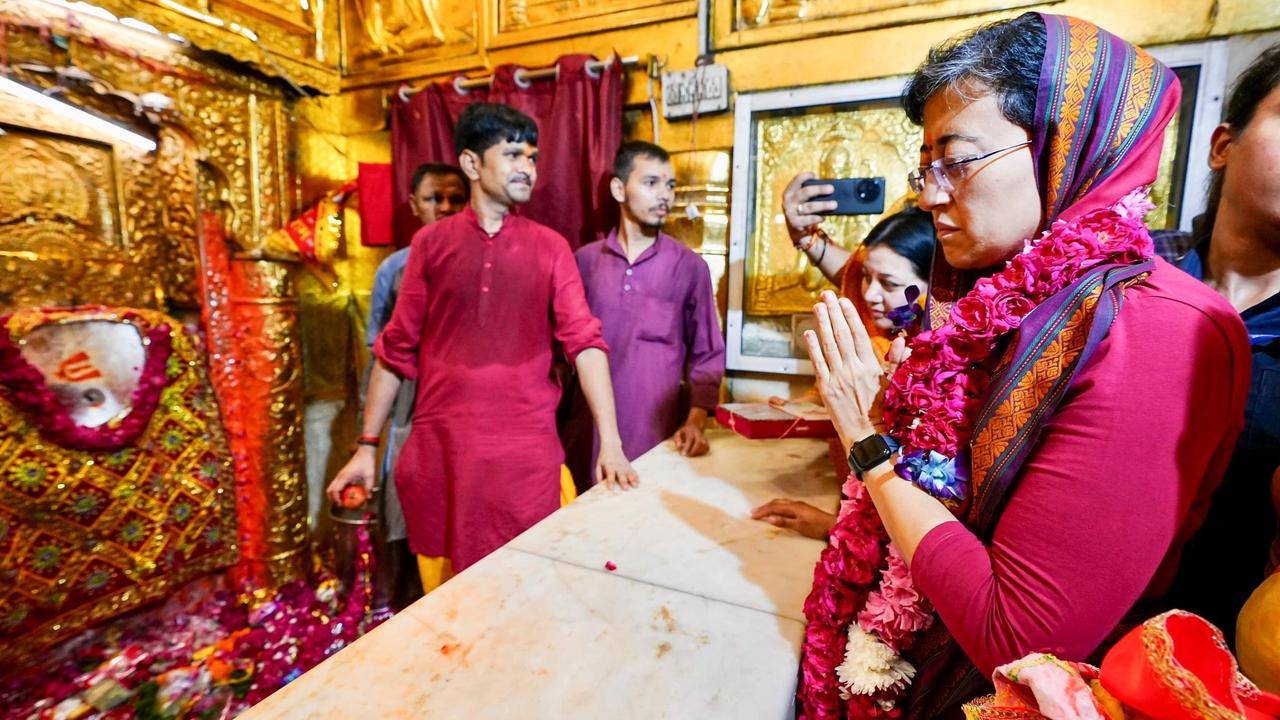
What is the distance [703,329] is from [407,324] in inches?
50.5

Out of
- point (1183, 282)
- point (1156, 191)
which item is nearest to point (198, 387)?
point (1183, 282)

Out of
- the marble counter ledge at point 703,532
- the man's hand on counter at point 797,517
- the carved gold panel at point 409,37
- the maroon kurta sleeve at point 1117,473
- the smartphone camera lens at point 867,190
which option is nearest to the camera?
the maroon kurta sleeve at point 1117,473

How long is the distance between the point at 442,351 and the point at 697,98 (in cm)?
167

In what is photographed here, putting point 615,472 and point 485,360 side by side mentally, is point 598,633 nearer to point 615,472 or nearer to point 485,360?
point 615,472

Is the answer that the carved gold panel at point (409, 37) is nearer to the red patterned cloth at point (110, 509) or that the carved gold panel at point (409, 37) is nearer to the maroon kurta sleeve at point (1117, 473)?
the red patterned cloth at point (110, 509)

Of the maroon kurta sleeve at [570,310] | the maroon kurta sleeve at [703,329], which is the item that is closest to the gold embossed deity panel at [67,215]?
Answer: the maroon kurta sleeve at [570,310]

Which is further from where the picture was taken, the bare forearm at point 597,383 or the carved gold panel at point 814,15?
the carved gold panel at point 814,15

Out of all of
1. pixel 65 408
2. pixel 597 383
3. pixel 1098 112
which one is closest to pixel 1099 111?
pixel 1098 112

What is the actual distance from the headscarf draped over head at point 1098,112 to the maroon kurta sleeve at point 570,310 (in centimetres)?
140

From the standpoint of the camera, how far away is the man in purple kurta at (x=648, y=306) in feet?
8.32

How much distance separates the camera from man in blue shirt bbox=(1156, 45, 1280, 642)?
0.92m

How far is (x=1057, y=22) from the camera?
2.60 ft

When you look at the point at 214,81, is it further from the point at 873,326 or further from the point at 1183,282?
the point at 1183,282

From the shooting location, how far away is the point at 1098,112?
76 centimetres
